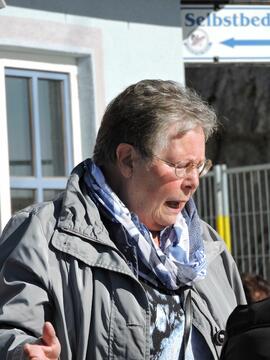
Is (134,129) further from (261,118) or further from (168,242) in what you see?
(261,118)

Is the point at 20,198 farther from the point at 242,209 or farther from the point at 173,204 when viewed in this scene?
the point at 242,209

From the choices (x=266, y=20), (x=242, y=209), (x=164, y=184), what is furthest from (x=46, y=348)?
(x=242, y=209)

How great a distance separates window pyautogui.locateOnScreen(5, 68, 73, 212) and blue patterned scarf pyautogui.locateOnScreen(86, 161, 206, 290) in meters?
2.84

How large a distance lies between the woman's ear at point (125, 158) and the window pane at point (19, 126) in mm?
2888

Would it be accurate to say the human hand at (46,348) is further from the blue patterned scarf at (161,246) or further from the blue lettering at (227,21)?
the blue lettering at (227,21)

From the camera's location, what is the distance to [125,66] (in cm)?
671

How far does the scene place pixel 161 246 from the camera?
349 cm

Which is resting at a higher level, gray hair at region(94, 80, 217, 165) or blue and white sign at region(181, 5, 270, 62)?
blue and white sign at region(181, 5, 270, 62)

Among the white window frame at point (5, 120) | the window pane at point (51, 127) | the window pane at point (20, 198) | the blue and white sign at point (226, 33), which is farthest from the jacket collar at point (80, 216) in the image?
the blue and white sign at point (226, 33)

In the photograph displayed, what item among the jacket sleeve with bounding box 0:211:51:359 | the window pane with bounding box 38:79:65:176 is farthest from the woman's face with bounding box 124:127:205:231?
the window pane with bounding box 38:79:65:176

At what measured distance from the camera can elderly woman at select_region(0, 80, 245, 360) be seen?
10.3 ft

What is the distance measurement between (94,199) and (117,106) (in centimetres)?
29

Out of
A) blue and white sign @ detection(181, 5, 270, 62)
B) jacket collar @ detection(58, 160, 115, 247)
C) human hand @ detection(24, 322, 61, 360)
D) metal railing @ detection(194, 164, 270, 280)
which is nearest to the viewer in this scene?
human hand @ detection(24, 322, 61, 360)

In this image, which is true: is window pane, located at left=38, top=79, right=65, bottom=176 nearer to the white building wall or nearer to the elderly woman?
the white building wall
